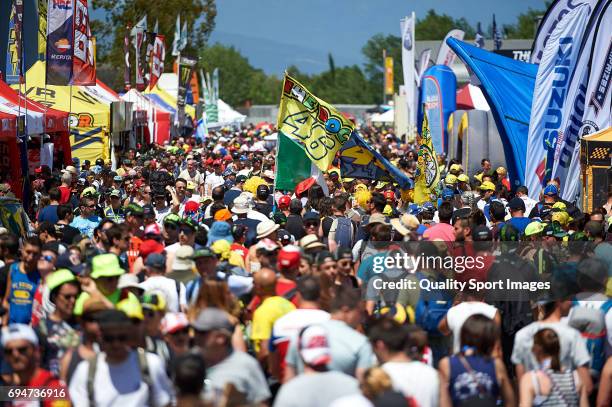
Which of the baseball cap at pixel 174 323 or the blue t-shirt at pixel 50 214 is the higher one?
the blue t-shirt at pixel 50 214

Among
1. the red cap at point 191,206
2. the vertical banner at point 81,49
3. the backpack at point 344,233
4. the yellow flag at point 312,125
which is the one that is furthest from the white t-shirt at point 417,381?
the vertical banner at point 81,49

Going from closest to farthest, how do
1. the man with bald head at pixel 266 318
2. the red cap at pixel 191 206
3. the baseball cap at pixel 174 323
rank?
the baseball cap at pixel 174 323
the man with bald head at pixel 266 318
the red cap at pixel 191 206

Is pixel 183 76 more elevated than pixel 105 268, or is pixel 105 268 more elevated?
pixel 183 76

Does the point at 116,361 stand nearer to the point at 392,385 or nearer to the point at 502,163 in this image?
the point at 392,385

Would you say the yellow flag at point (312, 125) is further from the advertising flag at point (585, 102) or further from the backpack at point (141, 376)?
the backpack at point (141, 376)

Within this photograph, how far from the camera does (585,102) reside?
18.1m

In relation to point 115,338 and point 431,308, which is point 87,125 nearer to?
point 431,308

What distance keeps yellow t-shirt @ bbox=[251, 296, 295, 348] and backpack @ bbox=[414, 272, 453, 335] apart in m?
1.12

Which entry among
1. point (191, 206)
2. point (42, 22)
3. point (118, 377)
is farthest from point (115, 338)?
point (42, 22)

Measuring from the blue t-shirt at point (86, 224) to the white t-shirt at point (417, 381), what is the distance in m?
7.23

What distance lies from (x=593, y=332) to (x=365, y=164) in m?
9.47

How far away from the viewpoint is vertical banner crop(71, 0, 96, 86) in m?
21.4

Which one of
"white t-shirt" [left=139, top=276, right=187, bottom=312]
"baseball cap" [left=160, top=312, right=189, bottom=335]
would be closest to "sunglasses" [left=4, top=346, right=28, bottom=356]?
"baseball cap" [left=160, top=312, right=189, bottom=335]

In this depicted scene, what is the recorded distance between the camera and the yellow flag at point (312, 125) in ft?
52.7
